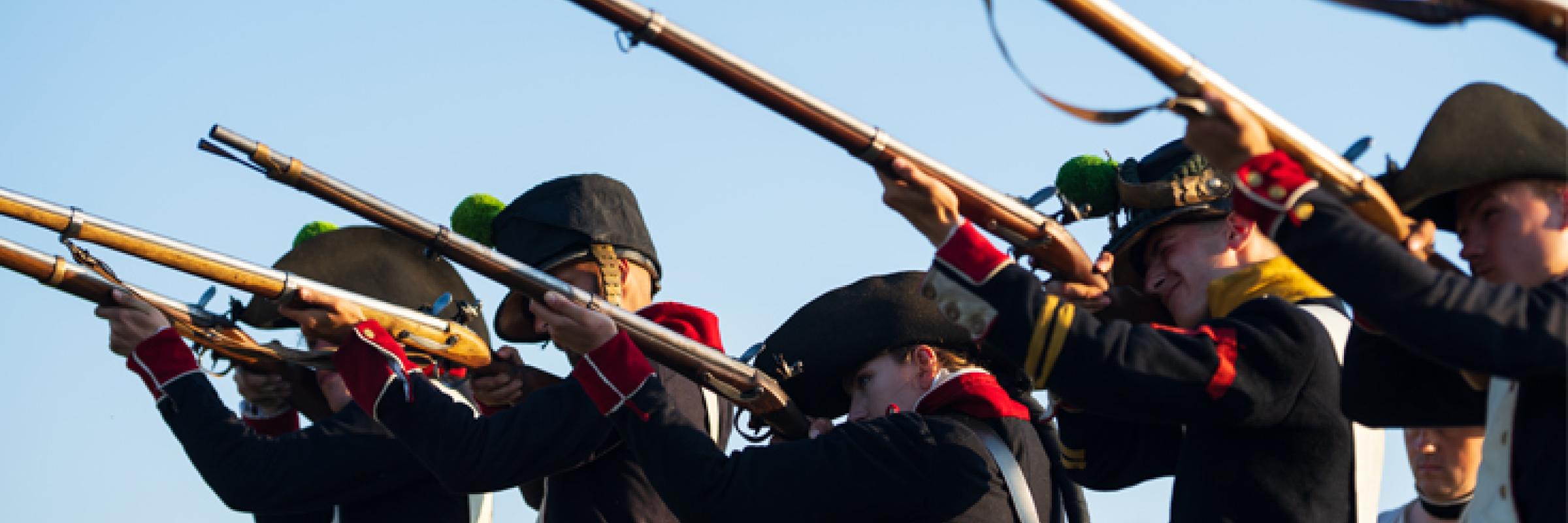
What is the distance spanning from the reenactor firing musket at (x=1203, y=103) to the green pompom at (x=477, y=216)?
4608 millimetres

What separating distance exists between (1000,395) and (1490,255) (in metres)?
2.14

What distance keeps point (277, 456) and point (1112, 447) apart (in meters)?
3.58

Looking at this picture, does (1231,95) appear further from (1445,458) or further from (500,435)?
(500,435)

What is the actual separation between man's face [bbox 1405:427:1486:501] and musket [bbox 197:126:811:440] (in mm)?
2274

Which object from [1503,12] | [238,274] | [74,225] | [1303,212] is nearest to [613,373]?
[238,274]

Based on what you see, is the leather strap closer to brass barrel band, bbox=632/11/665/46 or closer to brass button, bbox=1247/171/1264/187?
brass barrel band, bbox=632/11/665/46

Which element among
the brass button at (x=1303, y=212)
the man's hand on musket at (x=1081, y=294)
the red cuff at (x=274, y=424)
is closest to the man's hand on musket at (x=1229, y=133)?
the brass button at (x=1303, y=212)

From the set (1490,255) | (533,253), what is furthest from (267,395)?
(1490,255)

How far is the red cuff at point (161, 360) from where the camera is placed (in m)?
8.16

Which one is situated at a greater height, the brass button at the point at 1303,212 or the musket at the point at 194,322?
the musket at the point at 194,322

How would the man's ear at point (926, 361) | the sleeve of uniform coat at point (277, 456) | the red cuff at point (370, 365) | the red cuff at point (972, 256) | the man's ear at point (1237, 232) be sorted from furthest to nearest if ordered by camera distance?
the sleeve of uniform coat at point (277, 456) → the red cuff at point (370, 365) → the man's ear at point (926, 361) → the man's ear at point (1237, 232) → the red cuff at point (972, 256)

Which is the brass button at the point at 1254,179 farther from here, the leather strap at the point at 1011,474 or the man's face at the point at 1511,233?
the leather strap at the point at 1011,474

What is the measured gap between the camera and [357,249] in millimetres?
9070

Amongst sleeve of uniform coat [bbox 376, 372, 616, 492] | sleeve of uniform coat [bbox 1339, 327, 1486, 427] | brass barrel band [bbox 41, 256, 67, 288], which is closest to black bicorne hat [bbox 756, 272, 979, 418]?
sleeve of uniform coat [bbox 376, 372, 616, 492]
